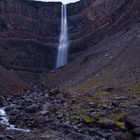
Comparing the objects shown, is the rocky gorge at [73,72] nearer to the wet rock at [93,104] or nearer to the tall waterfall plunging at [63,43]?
the wet rock at [93,104]

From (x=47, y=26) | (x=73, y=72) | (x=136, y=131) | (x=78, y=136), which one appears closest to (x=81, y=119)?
(x=78, y=136)

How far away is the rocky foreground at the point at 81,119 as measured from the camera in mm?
24186

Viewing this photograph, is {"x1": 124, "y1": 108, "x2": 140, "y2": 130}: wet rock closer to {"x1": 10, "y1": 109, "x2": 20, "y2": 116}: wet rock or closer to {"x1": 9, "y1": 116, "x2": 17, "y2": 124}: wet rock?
{"x1": 9, "y1": 116, "x2": 17, "y2": 124}: wet rock

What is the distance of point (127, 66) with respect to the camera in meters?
50.8

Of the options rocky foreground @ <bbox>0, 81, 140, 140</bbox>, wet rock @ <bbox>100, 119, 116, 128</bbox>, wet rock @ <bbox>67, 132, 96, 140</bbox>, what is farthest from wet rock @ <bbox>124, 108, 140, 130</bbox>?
wet rock @ <bbox>100, 119, 116, 128</bbox>

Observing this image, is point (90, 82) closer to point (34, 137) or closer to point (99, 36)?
point (34, 137)

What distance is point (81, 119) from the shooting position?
94.6 feet

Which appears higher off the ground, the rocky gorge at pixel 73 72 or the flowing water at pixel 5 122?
the rocky gorge at pixel 73 72

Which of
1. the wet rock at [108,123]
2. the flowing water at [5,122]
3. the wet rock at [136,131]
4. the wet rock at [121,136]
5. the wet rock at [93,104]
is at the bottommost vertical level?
the flowing water at [5,122]

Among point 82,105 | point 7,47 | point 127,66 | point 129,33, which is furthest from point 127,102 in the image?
point 7,47

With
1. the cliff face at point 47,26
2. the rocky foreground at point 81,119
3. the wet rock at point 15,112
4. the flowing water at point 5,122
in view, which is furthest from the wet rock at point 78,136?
the cliff face at point 47,26

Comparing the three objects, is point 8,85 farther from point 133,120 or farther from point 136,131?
point 136,131

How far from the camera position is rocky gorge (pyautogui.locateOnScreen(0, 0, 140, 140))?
2698cm

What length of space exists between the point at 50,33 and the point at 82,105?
3058 inches
